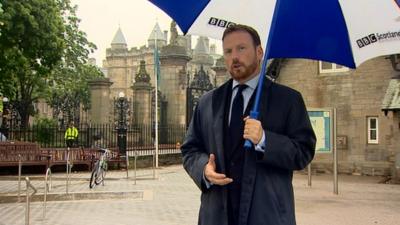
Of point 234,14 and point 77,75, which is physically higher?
point 77,75

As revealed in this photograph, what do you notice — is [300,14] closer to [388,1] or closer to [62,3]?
[388,1]

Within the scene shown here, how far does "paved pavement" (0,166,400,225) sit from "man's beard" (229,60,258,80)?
6.74 m

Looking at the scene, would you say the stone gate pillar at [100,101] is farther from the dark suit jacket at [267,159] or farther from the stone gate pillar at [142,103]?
the dark suit jacket at [267,159]

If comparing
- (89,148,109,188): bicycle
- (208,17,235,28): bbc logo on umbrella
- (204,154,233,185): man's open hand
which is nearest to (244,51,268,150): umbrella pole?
(204,154,233,185): man's open hand

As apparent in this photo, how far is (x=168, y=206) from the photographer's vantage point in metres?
11.8

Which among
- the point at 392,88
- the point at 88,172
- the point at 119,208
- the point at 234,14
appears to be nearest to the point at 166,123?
the point at 88,172

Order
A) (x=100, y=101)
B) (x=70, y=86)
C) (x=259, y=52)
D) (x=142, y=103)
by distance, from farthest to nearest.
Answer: (x=70, y=86) → (x=142, y=103) → (x=100, y=101) → (x=259, y=52)

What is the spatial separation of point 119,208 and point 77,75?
3265 cm

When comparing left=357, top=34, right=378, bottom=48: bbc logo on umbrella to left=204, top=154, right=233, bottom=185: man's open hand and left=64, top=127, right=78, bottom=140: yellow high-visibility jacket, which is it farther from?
left=64, top=127, right=78, bottom=140: yellow high-visibility jacket

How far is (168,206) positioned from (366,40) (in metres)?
8.36

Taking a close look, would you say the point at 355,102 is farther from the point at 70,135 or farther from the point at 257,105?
the point at 257,105

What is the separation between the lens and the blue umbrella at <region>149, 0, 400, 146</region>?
149 inches

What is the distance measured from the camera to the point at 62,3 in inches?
1594

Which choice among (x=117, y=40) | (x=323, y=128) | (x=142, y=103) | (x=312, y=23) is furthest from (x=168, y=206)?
(x=117, y=40)
